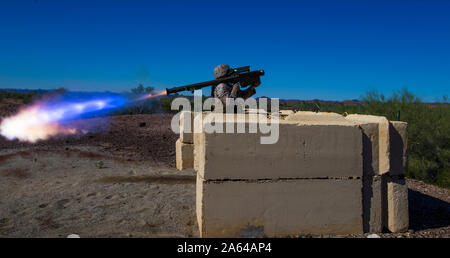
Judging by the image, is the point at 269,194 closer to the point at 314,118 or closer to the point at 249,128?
the point at 249,128

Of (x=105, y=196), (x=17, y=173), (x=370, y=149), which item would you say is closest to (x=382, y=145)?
(x=370, y=149)

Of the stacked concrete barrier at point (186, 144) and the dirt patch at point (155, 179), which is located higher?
the stacked concrete barrier at point (186, 144)

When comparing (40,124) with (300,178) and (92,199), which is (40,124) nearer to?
(92,199)

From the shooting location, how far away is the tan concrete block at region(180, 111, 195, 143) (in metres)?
6.56

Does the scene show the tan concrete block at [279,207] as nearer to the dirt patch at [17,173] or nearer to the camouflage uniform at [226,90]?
the camouflage uniform at [226,90]

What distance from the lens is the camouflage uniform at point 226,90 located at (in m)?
5.33

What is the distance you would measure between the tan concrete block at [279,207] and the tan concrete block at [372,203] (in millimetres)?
141

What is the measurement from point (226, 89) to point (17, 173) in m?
5.91

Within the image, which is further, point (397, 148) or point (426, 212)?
point (426, 212)

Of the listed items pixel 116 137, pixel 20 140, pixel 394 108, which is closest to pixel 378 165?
pixel 394 108

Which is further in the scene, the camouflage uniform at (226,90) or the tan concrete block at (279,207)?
the camouflage uniform at (226,90)

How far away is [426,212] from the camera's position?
18.2 feet

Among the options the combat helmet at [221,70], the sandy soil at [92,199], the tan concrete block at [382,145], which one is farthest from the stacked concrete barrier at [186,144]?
the tan concrete block at [382,145]

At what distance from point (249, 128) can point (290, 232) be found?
4.64 ft
